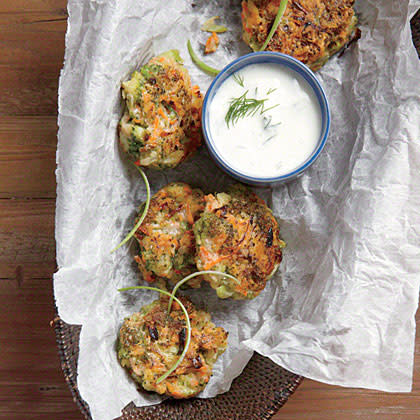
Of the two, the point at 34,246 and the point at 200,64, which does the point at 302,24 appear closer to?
the point at 200,64

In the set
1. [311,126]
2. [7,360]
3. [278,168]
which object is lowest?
[7,360]

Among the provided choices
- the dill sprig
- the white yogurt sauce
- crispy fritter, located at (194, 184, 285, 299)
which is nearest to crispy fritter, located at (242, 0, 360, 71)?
the white yogurt sauce

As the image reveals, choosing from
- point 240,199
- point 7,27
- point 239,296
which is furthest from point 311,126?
point 7,27

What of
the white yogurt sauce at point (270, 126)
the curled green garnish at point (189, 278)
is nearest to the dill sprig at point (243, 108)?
the white yogurt sauce at point (270, 126)

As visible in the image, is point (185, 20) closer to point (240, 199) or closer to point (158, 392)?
point (240, 199)

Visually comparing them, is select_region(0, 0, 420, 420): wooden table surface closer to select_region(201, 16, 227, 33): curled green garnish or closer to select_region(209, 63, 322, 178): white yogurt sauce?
select_region(201, 16, 227, 33): curled green garnish

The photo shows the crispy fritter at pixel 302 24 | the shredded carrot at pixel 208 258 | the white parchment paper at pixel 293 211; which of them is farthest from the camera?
the crispy fritter at pixel 302 24

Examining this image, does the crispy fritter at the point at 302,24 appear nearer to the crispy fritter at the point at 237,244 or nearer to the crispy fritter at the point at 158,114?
the crispy fritter at the point at 158,114

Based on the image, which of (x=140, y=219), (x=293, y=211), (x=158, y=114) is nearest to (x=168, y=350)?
(x=140, y=219)
